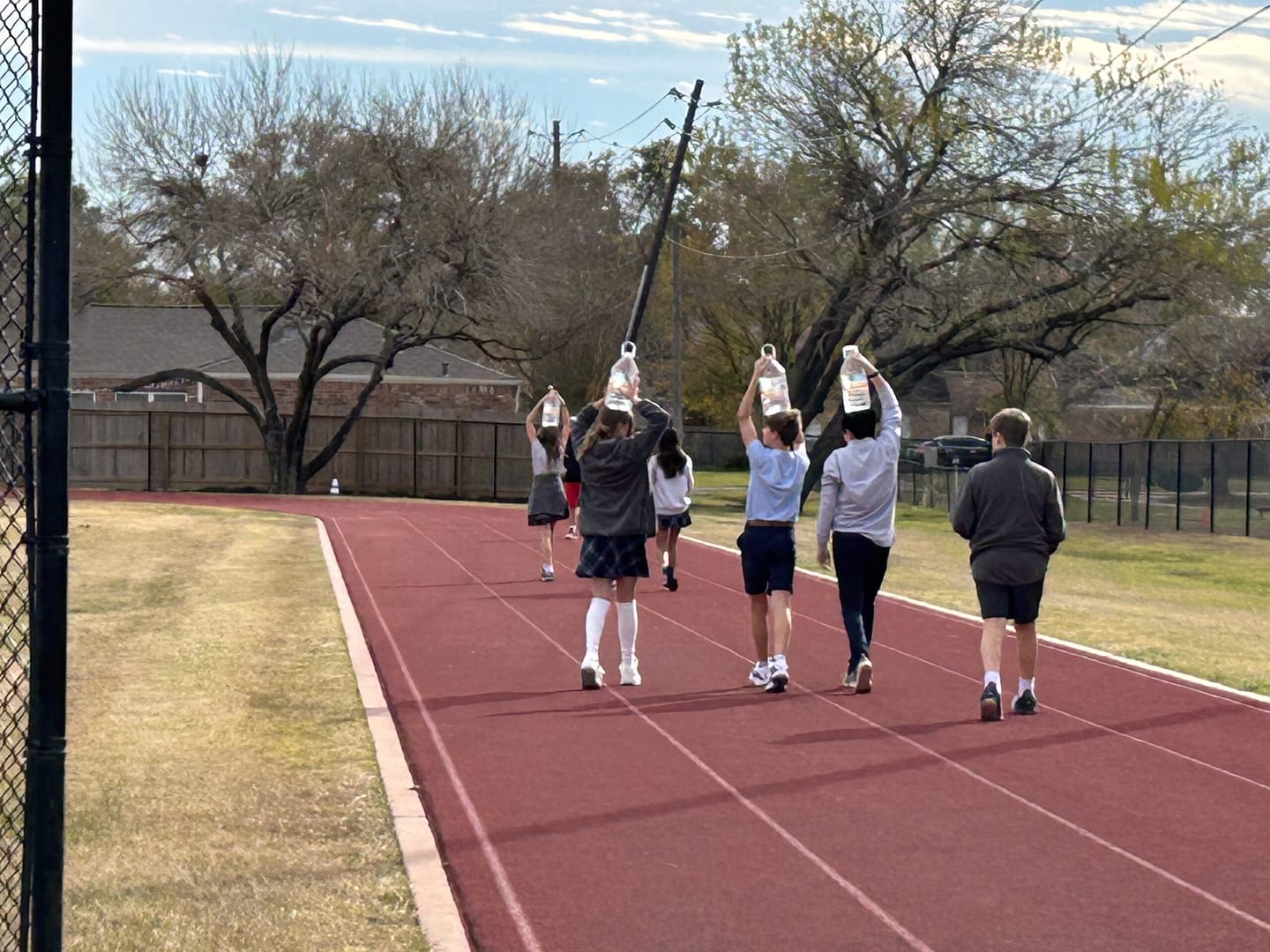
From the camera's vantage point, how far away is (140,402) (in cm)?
4866

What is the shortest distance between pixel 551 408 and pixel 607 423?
5961mm

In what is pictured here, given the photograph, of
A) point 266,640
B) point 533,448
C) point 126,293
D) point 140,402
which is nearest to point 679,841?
point 266,640

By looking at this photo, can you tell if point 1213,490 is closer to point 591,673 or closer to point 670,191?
point 670,191

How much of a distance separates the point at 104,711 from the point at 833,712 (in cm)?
449

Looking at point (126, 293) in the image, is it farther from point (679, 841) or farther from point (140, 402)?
point (679, 841)

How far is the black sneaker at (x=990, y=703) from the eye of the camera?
1005cm

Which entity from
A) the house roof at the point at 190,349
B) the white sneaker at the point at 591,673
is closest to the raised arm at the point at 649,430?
the white sneaker at the point at 591,673

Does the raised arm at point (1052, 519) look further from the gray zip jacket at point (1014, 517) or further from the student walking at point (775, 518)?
the student walking at point (775, 518)

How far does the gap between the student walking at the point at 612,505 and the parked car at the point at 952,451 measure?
4930 cm

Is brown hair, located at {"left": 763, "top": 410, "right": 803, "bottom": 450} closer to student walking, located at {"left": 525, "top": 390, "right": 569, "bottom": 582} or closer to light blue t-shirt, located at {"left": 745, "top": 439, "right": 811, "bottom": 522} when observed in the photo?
light blue t-shirt, located at {"left": 745, "top": 439, "right": 811, "bottom": 522}

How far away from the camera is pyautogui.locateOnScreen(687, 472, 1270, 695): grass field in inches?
566

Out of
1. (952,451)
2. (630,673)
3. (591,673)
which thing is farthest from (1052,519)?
(952,451)

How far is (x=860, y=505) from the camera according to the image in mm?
10711

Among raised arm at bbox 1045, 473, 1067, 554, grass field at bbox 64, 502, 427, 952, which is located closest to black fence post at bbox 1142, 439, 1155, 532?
grass field at bbox 64, 502, 427, 952
